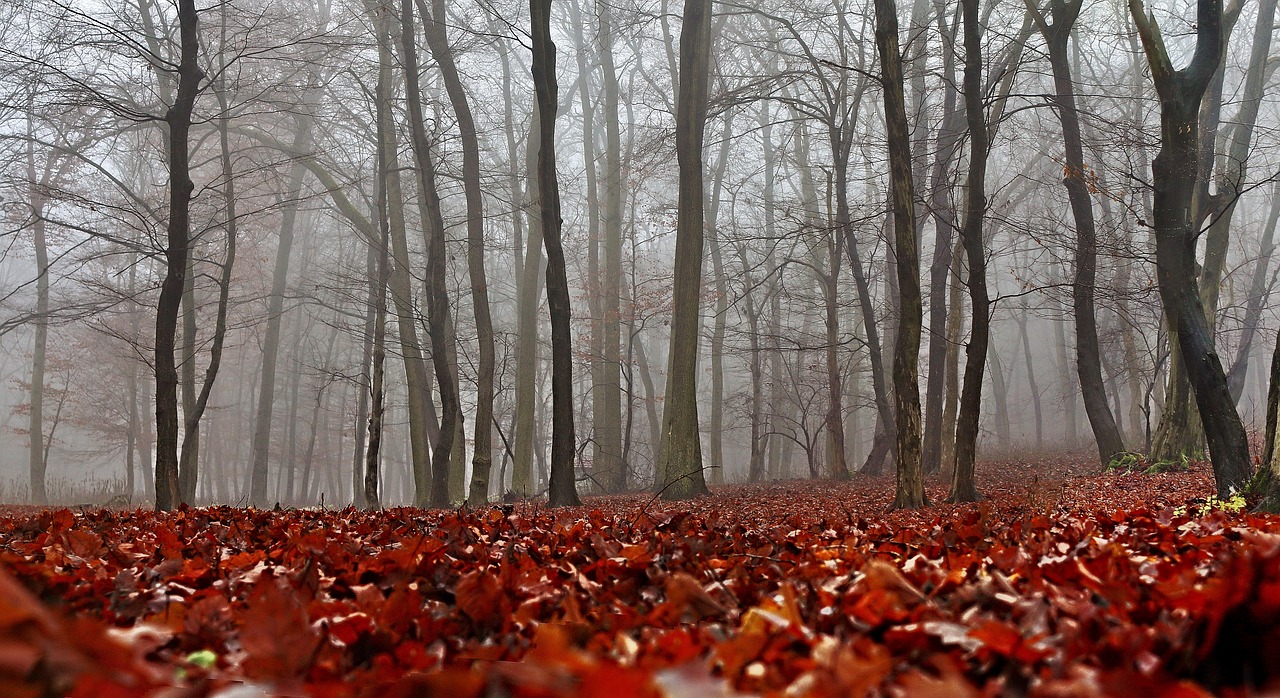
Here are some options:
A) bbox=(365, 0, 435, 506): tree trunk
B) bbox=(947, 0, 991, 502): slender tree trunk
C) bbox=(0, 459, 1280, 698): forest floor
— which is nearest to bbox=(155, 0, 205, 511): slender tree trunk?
bbox=(0, 459, 1280, 698): forest floor

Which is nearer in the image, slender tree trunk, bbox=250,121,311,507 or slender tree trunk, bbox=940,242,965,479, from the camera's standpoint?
slender tree trunk, bbox=940,242,965,479

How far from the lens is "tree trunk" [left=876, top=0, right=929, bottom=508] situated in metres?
8.20

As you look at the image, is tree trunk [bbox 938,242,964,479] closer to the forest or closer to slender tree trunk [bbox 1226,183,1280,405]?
the forest

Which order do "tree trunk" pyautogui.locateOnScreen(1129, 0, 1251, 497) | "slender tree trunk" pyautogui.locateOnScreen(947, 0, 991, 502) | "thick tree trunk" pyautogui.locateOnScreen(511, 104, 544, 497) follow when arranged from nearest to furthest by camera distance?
"tree trunk" pyautogui.locateOnScreen(1129, 0, 1251, 497), "slender tree trunk" pyautogui.locateOnScreen(947, 0, 991, 502), "thick tree trunk" pyautogui.locateOnScreen(511, 104, 544, 497)

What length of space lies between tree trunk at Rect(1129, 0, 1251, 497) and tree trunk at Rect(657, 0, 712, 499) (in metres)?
6.36

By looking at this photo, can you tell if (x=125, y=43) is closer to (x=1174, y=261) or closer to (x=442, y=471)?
(x=442, y=471)

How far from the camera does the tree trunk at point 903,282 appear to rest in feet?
26.9

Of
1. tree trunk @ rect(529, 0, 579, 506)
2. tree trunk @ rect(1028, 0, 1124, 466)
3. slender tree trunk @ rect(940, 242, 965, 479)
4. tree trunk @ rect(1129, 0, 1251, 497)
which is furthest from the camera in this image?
slender tree trunk @ rect(940, 242, 965, 479)

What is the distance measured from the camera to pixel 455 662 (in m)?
1.37

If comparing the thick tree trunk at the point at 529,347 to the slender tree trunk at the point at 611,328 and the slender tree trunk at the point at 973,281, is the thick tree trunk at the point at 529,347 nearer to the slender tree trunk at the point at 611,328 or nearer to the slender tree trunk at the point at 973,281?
the slender tree trunk at the point at 611,328

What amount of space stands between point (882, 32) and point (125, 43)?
737 centimetres

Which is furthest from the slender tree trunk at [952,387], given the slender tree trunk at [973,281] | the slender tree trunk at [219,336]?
the slender tree trunk at [219,336]

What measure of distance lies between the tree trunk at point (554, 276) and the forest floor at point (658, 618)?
254 inches

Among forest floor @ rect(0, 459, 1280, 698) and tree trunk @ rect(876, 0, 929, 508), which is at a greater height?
tree trunk @ rect(876, 0, 929, 508)
